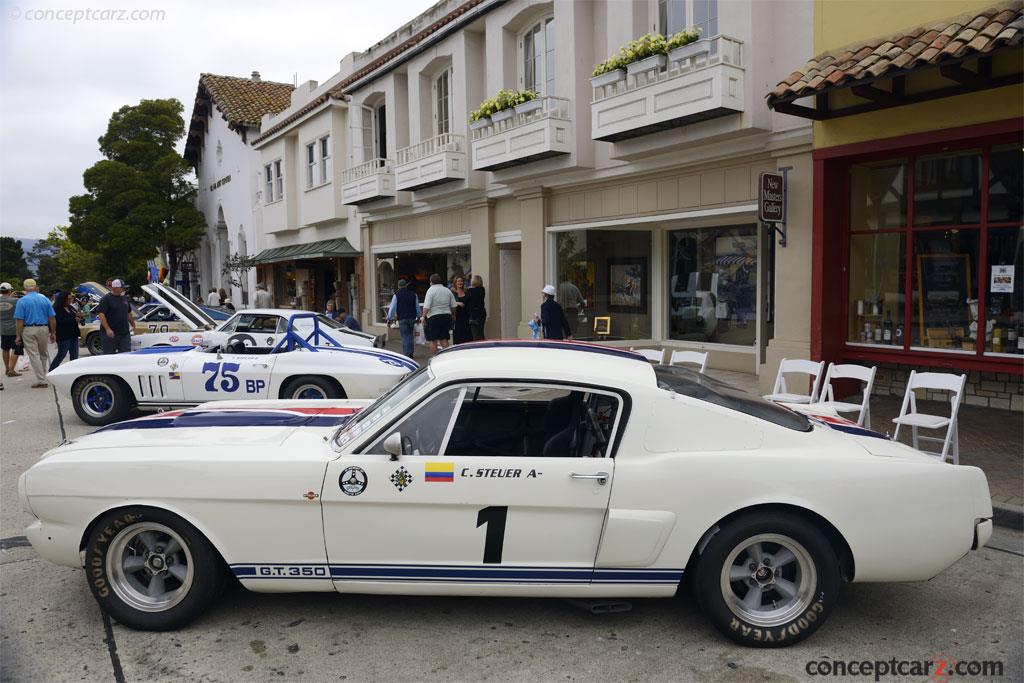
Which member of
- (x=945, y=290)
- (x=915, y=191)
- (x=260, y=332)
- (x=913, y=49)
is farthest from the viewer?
(x=260, y=332)

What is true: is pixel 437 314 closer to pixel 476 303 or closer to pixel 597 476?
pixel 476 303

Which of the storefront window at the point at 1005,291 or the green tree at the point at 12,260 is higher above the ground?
the green tree at the point at 12,260

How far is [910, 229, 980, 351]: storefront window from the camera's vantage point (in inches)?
333

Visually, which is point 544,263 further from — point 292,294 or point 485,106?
point 292,294

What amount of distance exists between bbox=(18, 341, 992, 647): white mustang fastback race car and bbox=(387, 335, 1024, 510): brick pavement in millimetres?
2801

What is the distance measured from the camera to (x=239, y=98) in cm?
3209

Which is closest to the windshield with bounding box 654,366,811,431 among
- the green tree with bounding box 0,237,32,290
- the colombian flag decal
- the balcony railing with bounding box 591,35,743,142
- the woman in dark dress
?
the colombian flag decal

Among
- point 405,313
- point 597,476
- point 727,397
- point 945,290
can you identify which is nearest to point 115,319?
point 405,313

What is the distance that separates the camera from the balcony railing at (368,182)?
18.7 metres

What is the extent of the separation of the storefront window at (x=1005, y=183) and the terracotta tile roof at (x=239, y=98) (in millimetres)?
27688

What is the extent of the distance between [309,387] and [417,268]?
37.4ft

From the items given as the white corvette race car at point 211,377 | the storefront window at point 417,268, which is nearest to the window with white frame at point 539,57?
the storefront window at point 417,268

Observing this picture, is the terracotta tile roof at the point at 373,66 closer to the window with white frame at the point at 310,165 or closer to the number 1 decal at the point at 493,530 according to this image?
the window with white frame at the point at 310,165

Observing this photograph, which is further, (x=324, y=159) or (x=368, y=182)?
(x=324, y=159)
